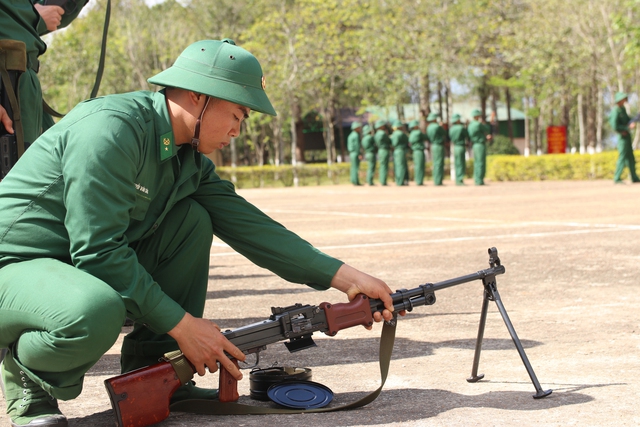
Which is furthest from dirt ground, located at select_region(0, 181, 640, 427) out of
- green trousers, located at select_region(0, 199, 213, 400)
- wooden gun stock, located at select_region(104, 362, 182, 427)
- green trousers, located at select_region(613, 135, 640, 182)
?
green trousers, located at select_region(613, 135, 640, 182)

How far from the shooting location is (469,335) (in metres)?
5.06

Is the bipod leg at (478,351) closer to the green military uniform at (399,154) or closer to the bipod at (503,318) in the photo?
the bipod at (503,318)

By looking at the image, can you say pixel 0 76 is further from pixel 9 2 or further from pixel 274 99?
pixel 274 99

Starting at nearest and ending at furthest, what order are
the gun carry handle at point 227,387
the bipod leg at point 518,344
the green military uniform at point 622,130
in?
the gun carry handle at point 227,387 < the bipod leg at point 518,344 < the green military uniform at point 622,130

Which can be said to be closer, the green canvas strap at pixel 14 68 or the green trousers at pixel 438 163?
the green canvas strap at pixel 14 68

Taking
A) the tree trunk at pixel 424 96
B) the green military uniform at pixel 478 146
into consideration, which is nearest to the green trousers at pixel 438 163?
the green military uniform at pixel 478 146

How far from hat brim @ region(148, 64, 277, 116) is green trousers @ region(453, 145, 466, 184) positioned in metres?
Answer: 28.0

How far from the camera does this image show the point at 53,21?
5.10 m

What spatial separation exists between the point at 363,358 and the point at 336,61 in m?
33.3

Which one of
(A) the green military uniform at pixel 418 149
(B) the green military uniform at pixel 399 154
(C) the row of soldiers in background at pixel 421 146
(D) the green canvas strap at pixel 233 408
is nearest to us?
(D) the green canvas strap at pixel 233 408

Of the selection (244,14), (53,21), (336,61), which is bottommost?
(53,21)

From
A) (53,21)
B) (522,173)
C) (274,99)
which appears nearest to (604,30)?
(522,173)

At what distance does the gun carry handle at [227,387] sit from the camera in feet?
11.1

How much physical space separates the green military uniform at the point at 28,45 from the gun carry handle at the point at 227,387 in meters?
2.00
